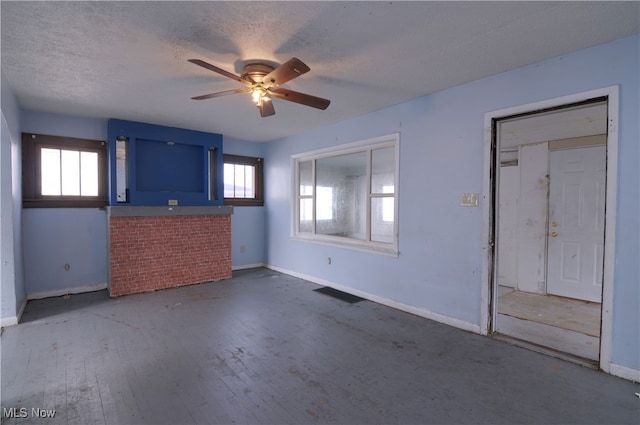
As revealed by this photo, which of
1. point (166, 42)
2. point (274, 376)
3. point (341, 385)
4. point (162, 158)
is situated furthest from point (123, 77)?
point (341, 385)

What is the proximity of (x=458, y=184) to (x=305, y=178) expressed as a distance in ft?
9.73

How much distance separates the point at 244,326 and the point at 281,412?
1.51 metres

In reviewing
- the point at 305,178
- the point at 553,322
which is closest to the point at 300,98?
the point at 305,178

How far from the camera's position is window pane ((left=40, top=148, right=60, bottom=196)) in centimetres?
440

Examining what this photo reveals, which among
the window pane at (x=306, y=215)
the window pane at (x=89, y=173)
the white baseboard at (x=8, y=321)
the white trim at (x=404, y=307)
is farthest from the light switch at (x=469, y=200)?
the window pane at (x=89, y=173)

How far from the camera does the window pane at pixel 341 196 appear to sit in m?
4.99

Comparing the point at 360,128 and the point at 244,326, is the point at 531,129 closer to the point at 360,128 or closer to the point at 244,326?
the point at 360,128

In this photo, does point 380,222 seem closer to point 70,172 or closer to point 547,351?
point 547,351

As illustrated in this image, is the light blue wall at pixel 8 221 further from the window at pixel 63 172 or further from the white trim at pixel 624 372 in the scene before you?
the white trim at pixel 624 372

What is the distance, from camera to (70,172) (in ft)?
15.1

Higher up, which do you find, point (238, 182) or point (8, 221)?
point (238, 182)

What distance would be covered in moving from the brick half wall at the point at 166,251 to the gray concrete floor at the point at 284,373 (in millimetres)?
887

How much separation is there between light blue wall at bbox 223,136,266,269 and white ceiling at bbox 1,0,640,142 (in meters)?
2.47

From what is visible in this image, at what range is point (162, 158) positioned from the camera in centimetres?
507
